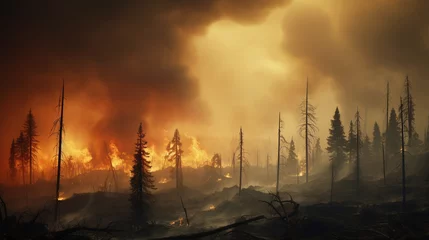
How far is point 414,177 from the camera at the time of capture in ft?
222

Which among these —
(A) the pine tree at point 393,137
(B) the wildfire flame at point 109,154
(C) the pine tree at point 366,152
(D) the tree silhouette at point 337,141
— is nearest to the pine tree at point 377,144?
(C) the pine tree at point 366,152

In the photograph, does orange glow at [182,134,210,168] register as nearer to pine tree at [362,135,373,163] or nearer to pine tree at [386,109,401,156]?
pine tree at [362,135,373,163]

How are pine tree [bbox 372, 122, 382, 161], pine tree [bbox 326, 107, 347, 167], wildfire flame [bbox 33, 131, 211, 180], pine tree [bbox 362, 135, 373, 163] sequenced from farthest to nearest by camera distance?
wildfire flame [bbox 33, 131, 211, 180] → pine tree [bbox 372, 122, 382, 161] → pine tree [bbox 362, 135, 373, 163] → pine tree [bbox 326, 107, 347, 167]

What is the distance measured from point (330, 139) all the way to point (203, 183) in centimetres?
4087

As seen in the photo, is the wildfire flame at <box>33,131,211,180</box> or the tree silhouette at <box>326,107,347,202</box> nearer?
the tree silhouette at <box>326,107,347,202</box>

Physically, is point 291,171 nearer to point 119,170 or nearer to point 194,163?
point 194,163

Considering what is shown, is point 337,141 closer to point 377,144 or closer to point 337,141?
point 337,141

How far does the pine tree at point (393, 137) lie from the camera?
87525mm

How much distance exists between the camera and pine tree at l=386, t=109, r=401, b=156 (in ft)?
287

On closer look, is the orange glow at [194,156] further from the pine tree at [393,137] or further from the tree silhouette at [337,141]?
the pine tree at [393,137]

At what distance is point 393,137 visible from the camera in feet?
290

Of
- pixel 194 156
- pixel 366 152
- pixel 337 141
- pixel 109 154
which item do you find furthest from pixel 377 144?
pixel 109 154

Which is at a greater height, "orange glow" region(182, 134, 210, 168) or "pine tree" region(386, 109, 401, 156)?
"pine tree" region(386, 109, 401, 156)

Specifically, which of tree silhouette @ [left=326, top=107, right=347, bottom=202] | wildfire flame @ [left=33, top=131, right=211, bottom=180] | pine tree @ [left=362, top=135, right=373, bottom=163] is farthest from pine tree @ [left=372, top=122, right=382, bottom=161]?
wildfire flame @ [left=33, top=131, right=211, bottom=180]
